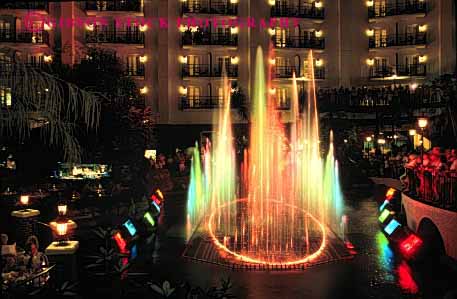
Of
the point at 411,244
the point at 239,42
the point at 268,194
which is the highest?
the point at 239,42

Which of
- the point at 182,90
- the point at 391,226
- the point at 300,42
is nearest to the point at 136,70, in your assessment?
the point at 182,90

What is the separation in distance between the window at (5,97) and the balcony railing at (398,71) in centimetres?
4015

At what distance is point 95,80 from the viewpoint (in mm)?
21234

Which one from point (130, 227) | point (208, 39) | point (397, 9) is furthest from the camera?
point (397, 9)

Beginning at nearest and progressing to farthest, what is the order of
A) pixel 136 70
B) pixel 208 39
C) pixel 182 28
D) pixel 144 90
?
pixel 144 90 < pixel 136 70 < pixel 182 28 < pixel 208 39

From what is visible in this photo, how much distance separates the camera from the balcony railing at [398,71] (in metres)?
42.5

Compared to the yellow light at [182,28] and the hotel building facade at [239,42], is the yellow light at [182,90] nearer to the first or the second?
the hotel building facade at [239,42]

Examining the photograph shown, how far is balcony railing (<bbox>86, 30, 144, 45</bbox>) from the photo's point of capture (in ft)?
135

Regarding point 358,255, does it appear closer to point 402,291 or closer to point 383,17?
point 402,291

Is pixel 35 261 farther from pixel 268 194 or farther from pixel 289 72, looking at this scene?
pixel 289 72

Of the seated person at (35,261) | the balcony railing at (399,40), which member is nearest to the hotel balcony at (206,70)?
the balcony railing at (399,40)

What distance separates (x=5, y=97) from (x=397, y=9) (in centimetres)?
4245

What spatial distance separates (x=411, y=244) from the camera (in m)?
13.2

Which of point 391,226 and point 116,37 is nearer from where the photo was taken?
point 391,226
